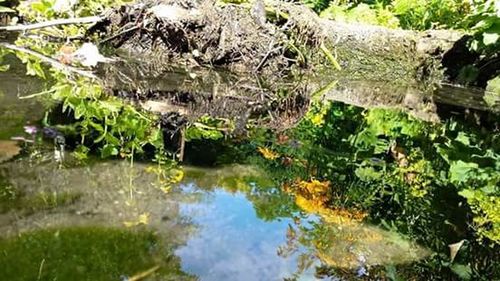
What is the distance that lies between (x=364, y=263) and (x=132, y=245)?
2.40 ft

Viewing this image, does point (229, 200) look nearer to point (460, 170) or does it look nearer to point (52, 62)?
point (460, 170)

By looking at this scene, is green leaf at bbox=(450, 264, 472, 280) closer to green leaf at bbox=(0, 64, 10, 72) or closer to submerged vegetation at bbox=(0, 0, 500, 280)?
submerged vegetation at bbox=(0, 0, 500, 280)

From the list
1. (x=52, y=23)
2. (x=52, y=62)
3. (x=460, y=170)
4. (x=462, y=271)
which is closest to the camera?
(x=462, y=271)

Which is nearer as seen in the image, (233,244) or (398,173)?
(233,244)

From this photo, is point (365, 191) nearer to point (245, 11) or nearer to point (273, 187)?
point (273, 187)

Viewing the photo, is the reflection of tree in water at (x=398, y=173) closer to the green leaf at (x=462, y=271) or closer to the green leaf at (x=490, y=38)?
the green leaf at (x=462, y=271)

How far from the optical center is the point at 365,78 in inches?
255

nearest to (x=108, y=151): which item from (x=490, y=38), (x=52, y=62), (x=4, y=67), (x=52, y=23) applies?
(x=4, y=67)

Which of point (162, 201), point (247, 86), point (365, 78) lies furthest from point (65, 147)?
point (365, 78)

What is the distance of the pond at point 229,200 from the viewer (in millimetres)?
1642

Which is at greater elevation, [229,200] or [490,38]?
[490,38]

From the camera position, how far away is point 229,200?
2.15 metres

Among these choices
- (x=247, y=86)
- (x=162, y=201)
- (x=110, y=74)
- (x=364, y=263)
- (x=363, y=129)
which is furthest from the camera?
(x=247, y=86)

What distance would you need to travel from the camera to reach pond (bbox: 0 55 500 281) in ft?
5.39
